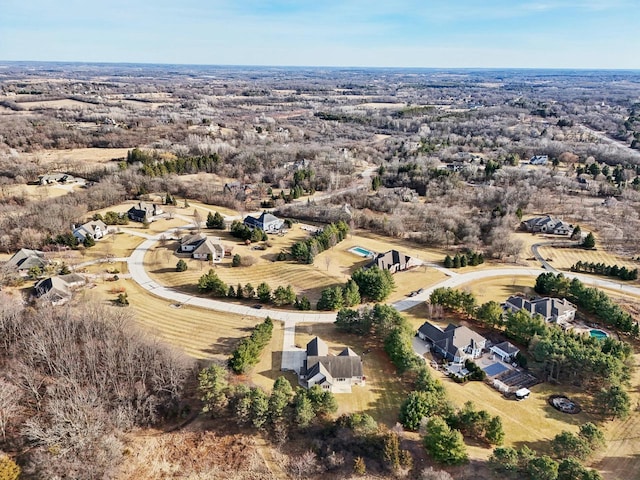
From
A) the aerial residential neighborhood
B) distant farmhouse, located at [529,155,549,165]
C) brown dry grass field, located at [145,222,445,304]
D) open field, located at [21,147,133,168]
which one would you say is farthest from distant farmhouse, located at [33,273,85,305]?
distant farmhouse, located at [529,155,549,165]

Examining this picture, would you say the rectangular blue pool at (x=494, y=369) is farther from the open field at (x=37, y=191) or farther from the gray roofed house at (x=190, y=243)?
the open field at (x=37, y=191)

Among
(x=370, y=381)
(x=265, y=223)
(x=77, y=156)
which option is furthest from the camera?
(x=77, y=156)

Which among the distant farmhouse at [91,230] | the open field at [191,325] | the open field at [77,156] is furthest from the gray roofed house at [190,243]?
the open field at [77,156]

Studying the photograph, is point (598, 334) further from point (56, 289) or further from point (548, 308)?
point (56, 289)

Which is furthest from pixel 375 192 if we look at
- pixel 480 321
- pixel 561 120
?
pixel 561 120

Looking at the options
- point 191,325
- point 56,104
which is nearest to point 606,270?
point 191,325

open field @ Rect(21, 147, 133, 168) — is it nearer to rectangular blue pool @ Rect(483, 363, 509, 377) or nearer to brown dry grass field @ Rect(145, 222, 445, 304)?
brown dry grass field @ Rect(145, 222, 445, 304)
